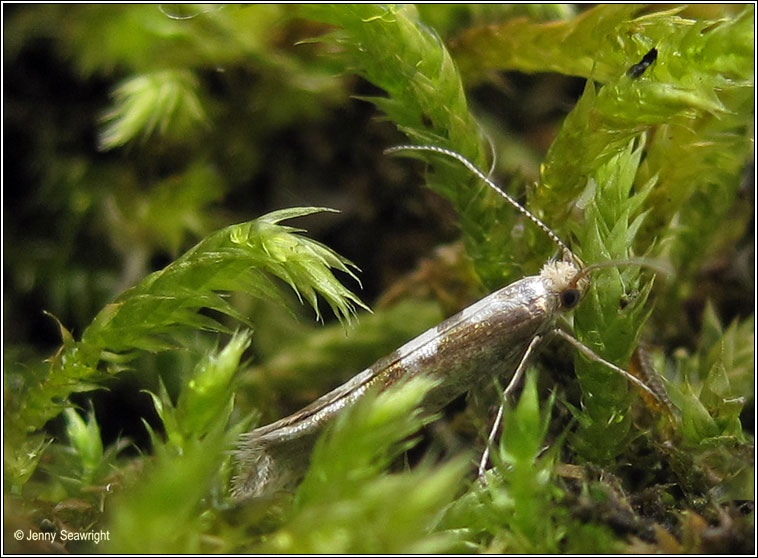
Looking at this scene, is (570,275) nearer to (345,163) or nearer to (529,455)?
(529,455)

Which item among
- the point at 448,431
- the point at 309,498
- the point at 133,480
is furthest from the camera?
the point at 448,431

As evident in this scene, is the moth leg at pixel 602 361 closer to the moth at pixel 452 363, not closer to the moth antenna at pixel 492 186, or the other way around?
the moth at pixel 452 363

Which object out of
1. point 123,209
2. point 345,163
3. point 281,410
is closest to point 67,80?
point 123,209

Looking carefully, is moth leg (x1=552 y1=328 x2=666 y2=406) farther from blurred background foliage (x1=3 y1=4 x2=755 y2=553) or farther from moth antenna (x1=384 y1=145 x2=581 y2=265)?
moth antenna (x1=384 y1=145 x2=581 y2=265)

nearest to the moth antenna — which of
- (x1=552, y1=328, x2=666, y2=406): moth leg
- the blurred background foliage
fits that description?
the blurred background foliage

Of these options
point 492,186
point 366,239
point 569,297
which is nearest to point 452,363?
point 569,297

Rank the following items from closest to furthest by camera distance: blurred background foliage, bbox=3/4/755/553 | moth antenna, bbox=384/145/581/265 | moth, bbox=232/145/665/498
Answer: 1. blurred background foliage, bbox=3/4/755/553
2. moth, bbox=232/145/665/498
3. moth antenna, bbox=384/145/581/265

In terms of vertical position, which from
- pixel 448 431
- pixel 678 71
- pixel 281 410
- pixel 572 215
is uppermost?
pixel 678 71
